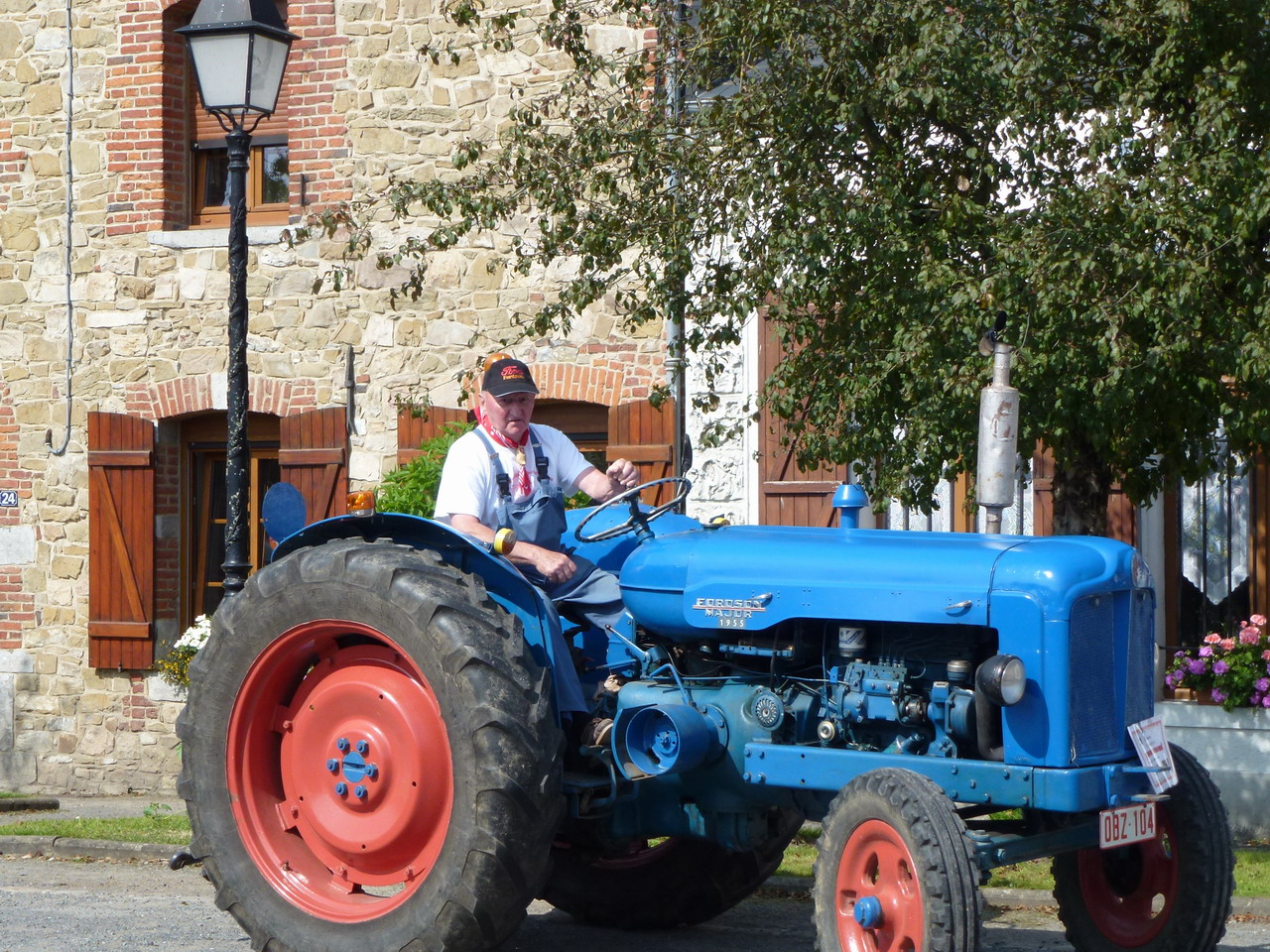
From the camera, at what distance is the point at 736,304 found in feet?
25.4

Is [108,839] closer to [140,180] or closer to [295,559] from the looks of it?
[295,559]

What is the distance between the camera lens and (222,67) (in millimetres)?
8070

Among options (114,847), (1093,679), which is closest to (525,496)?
(1093,679)

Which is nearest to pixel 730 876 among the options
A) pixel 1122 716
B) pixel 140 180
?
pixel 1122 716

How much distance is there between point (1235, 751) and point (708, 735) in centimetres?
535

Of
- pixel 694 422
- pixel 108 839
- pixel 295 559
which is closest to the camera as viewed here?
pixel 295 559

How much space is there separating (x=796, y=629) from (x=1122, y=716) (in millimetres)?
943

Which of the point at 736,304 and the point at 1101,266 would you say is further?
the point at 736,304

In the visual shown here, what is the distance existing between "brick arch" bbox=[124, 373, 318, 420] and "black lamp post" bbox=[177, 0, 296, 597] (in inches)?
151

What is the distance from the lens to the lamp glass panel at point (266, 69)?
8.03 m

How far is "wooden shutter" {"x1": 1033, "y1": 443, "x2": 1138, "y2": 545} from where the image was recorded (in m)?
10.1

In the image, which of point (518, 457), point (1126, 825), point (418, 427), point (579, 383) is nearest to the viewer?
point (1126, 825)

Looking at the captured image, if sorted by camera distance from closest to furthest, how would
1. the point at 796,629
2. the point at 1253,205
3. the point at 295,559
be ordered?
the point at 796,629 < the point at 295,559 < the point at 1253,205

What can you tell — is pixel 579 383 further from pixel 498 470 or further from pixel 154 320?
pixel 498 470
